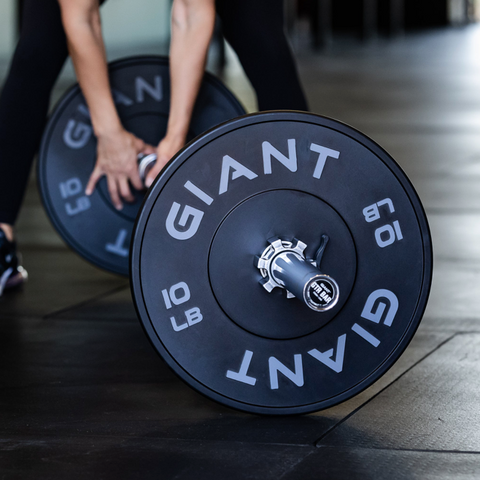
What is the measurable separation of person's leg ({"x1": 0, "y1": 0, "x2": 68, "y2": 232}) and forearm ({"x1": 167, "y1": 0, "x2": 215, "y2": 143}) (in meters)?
0.34

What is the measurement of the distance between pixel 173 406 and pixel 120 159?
0.59 metres

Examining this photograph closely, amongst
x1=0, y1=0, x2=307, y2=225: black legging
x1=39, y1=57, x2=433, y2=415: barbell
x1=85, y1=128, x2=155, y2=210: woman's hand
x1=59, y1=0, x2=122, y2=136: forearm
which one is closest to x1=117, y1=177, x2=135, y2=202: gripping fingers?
x1=85, y1=128, x2=155, y2=210: woman's hand

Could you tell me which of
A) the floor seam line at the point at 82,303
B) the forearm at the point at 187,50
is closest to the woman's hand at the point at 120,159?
the forearm at the point at 187,50

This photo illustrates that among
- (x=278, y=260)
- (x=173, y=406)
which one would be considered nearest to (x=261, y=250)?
(x=278, y=260)

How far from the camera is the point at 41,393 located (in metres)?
1.16

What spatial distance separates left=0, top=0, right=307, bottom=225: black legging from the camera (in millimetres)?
1499

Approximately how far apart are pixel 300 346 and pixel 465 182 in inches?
77.9

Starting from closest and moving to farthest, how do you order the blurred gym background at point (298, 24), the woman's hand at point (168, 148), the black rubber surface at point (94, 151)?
1. the woman's hand at point (168, 148)
2. the black rubber surface at point (94, 151)
3. the blurred gym background at point (298, 24)

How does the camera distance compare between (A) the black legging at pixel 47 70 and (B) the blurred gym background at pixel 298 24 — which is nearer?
(A) the black legging at pixel 47 70

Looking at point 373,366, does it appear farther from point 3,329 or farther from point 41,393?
point 3,329

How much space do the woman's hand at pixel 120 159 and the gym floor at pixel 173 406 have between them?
246mm

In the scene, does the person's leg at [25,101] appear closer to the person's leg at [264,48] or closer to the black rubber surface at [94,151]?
the black rubber surface at [94,151]

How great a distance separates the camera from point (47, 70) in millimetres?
1610

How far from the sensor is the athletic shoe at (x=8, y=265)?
1661mm
